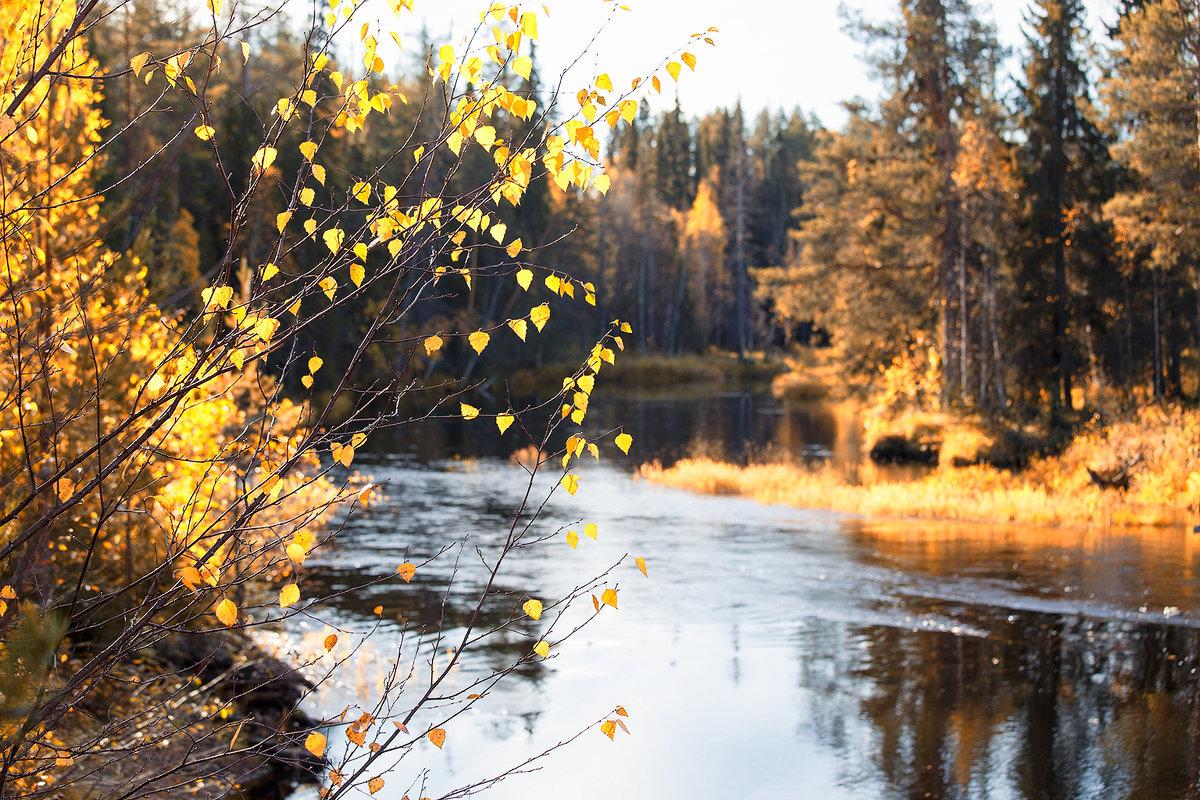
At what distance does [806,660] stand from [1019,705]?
2458 millimetres

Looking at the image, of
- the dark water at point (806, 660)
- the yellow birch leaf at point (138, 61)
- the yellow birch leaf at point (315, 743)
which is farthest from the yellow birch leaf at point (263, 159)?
the dark water at point (806, 660)

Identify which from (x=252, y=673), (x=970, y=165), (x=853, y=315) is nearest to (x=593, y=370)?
(x=252, y=673)

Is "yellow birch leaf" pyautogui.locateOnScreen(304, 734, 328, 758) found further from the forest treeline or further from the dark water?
the forest treeline

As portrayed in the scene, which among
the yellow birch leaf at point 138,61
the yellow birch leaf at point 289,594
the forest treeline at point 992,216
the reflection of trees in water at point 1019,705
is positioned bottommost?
the reflection of trees in water at point 1019,705

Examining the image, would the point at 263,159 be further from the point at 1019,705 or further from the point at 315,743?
the point at 1019,705

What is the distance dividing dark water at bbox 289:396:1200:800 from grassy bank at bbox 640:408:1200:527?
1.40 metres

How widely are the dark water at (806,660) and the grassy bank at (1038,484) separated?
1.40 metres

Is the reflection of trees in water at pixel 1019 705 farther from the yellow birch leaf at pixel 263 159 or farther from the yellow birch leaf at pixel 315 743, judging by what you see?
the yellow birch leaf at pixel 263 159

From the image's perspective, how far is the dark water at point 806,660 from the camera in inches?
352

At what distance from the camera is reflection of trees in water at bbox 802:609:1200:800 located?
8.56 m

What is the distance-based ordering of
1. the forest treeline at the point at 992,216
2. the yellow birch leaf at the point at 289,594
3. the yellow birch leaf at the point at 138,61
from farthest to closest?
the forest treeline at the point at 992,216
the yellow birch leaf at the point at 289,594
the yellow birch leaf at the point at 138,61

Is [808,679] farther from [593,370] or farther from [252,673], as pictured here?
[593,370]

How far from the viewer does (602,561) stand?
17016mm

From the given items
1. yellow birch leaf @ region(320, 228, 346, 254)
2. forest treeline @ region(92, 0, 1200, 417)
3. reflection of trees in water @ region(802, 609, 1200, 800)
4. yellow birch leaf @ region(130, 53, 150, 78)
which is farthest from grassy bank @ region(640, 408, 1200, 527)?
yellow birch leaf @ region(130, 53, 150, 78)
